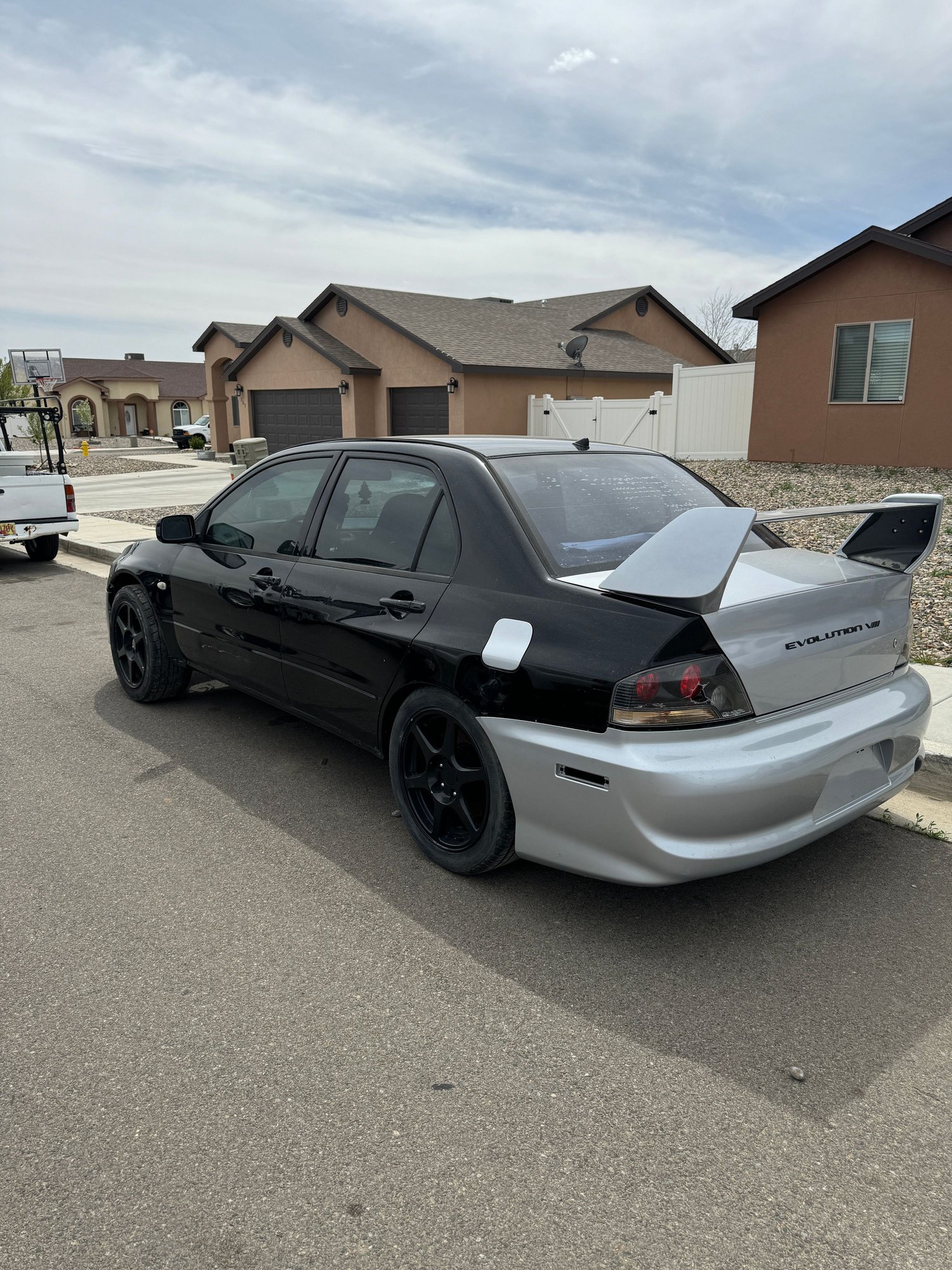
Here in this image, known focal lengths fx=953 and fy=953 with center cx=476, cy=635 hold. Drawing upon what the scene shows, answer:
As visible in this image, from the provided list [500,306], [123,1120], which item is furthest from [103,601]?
[500,306]

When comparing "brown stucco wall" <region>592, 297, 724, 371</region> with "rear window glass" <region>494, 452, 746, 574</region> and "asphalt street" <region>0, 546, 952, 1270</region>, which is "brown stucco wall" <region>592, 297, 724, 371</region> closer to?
"rear window glass" <region>494, 452, 746, 574</region>

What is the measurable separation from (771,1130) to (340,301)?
2623cm

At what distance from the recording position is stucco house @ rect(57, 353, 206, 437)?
206 ft

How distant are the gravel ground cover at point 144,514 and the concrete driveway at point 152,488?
443 mm

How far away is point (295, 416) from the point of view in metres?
27.8

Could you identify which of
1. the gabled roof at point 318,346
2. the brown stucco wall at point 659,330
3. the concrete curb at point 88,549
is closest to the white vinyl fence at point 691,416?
the gabled roof at point 318,346

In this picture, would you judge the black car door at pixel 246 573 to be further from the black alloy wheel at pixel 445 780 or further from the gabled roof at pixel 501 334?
the gabled roof at pixel 501 334

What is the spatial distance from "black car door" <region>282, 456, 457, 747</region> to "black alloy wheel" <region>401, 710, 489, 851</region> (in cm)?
24

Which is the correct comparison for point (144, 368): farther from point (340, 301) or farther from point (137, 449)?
point (340, 301)

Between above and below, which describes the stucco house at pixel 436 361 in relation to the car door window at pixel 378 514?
above

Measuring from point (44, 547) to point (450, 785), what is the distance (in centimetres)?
1007

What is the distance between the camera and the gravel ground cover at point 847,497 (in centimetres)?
680

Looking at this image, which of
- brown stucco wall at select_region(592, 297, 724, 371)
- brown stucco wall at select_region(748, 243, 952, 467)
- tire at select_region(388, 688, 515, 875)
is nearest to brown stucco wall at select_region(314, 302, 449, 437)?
brown stucco wall at select_region(592, 297, 724, 371)

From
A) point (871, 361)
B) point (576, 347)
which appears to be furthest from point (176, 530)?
point (576, 347)
